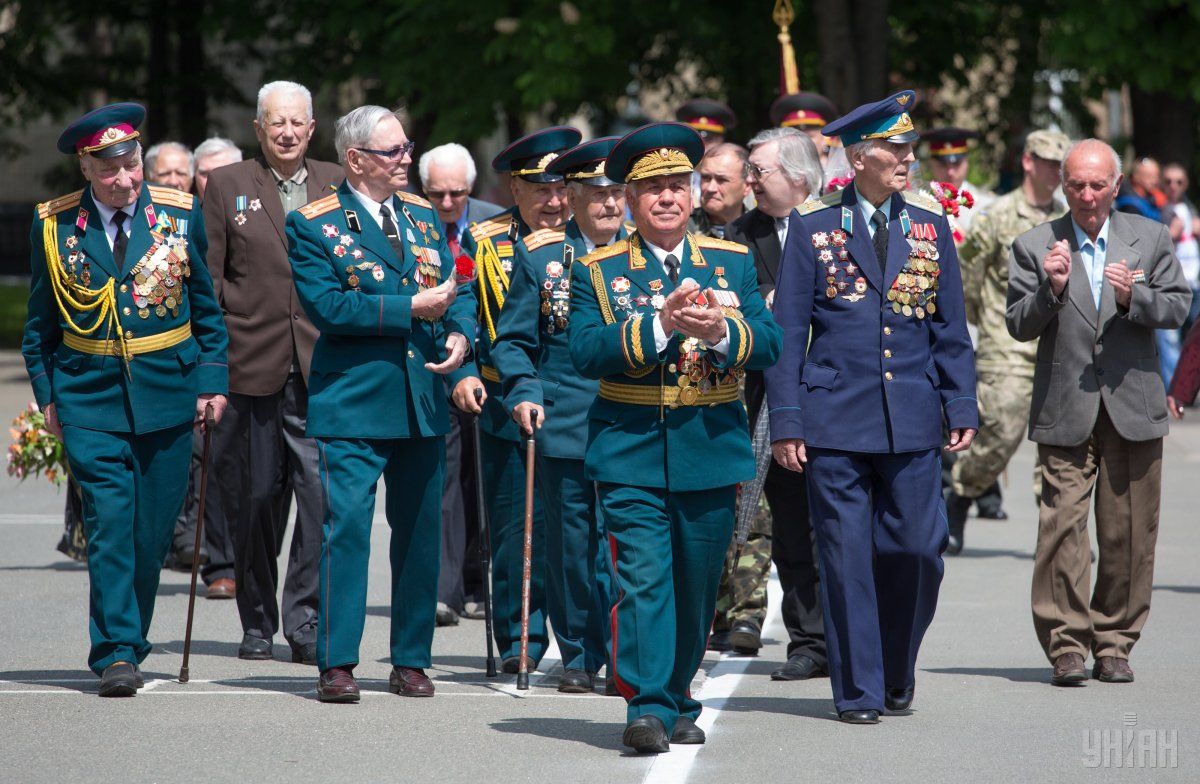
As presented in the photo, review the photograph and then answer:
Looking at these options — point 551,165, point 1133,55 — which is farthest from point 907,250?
point 1133,55

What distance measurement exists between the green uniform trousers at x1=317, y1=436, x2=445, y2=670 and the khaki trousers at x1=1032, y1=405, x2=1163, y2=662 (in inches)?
93.7

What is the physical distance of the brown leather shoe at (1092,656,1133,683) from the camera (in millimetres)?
7488

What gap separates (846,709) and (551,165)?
2.38 metres

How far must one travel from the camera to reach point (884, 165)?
22.6 ft

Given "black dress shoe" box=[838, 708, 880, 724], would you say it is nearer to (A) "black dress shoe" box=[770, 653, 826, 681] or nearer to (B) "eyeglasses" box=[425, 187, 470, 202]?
(A) "black dress shoe" box=[770, 653, 826, 681]

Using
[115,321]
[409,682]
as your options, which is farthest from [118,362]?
[409,682]

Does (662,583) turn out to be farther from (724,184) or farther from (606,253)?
(724,184)

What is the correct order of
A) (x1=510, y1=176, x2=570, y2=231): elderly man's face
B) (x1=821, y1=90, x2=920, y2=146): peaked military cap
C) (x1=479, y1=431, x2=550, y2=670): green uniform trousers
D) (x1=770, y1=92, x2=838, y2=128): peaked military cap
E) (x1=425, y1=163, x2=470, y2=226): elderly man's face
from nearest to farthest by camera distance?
(x1=821, y1=90, x2=920, y2=146): peaked military cap < (x1=479, y1=431, x2=550, y2=670): green uniform trousers < (x1=510, y1=176, x2=570, y2=231): elderly man's face < (x1=425, y1=163, x2=470, y2=226): elderly man's face < (x1=770, y1=92, x2=838, y2=128): peaked military cap

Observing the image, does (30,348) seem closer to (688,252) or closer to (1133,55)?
(688,252)

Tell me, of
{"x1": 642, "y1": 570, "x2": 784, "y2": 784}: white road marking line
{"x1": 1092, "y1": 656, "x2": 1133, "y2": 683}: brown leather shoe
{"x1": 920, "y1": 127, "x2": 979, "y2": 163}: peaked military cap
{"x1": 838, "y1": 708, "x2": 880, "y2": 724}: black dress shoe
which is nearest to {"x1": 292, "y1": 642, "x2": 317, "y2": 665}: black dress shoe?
{"x1": 642, "y1": 570, "x2": 784, "y2": 784}: white road marking line

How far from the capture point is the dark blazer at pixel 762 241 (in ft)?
27.2

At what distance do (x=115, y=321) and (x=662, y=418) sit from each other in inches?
89.5

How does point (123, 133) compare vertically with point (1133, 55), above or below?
below

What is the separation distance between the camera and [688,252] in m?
6.38
